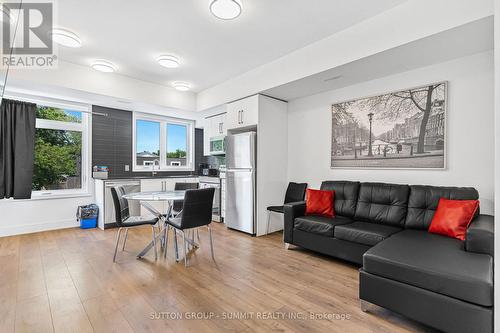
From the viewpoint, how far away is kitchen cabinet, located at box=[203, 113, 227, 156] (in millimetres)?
5410

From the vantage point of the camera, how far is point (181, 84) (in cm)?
473

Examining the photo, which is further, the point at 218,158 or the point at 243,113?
the point at 218,158

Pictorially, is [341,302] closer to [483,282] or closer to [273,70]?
[483,282]

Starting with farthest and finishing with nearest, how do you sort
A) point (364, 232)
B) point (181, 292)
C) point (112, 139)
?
point (112, 139), point (364, 232), point (181, 292)

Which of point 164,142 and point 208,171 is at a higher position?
point 164,142

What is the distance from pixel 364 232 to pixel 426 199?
0.85m

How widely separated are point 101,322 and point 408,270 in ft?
7.60

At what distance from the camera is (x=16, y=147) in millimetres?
4059

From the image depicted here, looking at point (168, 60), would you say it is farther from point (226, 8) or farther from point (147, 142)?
point (147, 142)

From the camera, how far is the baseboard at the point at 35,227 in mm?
4016

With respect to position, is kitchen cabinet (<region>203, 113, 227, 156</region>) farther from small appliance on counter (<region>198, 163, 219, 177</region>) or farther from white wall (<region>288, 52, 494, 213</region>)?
white wall (<region>288, 52, 494, 213</region>)

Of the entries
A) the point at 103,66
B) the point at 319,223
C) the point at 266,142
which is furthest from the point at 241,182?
the point at 103,66

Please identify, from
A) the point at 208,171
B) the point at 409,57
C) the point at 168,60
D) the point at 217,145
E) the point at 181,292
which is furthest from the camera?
the point at 208,171

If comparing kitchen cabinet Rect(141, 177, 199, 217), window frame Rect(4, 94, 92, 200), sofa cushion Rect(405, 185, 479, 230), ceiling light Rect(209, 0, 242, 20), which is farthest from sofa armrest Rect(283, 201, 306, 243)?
window frame Rect(4, 94, 92, 200)
